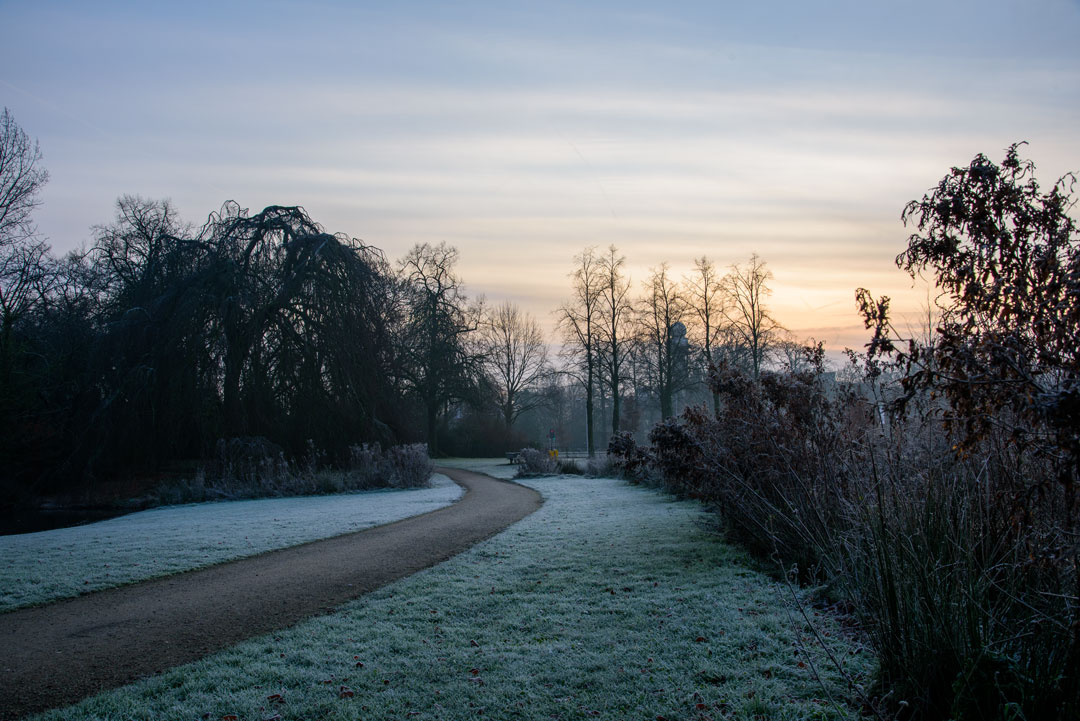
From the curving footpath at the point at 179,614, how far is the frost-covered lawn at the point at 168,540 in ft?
1.70

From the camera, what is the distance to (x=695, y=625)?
552cm

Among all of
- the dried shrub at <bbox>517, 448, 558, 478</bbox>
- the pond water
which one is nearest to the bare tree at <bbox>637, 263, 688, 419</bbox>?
the dried shrub at <bbox>517, 448, 558, 478</bbox>

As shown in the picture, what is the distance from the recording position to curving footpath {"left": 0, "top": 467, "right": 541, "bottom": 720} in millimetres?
4867

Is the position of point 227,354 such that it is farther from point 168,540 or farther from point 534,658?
point 534,658

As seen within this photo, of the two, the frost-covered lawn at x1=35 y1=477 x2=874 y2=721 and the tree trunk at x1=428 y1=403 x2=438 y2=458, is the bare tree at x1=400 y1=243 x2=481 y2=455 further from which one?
the frost-covered lawn at x1=35 y1=477 x2=874 y2=721

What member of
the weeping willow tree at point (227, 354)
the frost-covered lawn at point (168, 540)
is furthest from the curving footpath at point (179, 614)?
the weeping willow tree at point (227, 354)

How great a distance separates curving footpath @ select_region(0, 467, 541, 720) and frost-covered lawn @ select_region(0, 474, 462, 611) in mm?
519

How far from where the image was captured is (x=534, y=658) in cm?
494

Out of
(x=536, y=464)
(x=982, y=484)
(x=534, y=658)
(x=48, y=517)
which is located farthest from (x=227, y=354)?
(x=982, y=484)

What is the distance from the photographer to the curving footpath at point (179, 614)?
487 centimetres

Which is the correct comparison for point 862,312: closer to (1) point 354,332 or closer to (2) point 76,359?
(1) point 354,332

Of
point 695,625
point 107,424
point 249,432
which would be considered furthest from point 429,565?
point 107,424

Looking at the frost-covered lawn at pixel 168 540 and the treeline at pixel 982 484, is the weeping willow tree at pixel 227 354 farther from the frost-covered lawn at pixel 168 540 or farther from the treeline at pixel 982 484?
the treeline at pixel 982 484

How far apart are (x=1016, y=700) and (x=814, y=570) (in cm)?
302
